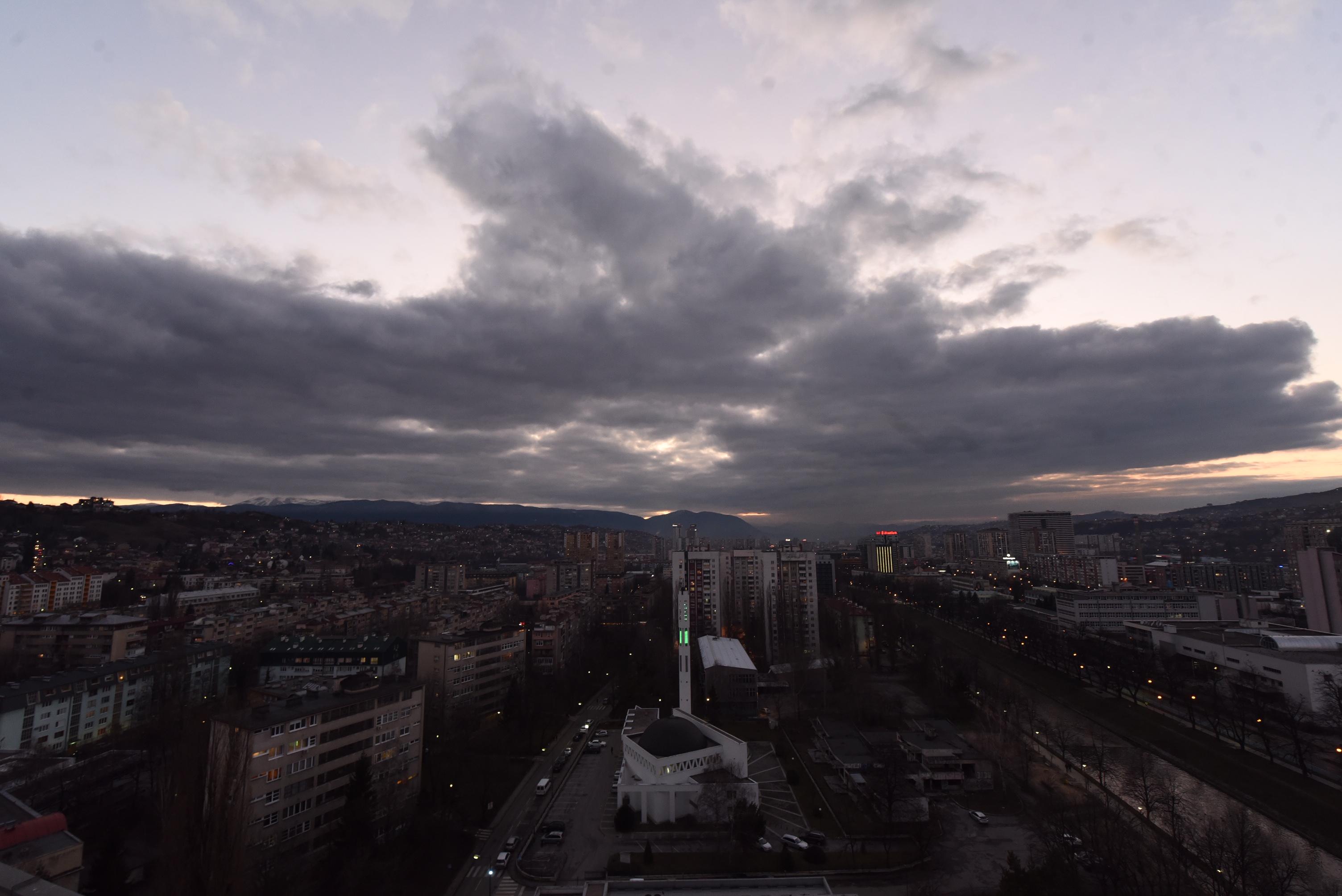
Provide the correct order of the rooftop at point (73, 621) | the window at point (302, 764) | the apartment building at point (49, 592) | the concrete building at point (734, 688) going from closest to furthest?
the window at point (302, 764)
the concrete building at point (734, 688)
the rooftop at point (73, 621)
the apartment building at point (49, 592)

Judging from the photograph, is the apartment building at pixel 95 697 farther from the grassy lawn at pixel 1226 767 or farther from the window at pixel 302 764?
the grassy lawn at pixel 1226 767

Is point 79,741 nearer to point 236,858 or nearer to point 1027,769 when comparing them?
point 236,858

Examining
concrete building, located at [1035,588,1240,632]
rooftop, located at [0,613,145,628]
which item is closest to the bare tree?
rooftop, located at [0,613,145,628]

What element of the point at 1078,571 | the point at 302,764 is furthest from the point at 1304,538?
the point at 302,764

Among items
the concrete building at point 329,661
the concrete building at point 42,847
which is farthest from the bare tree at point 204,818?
the concrete building at point 329,661

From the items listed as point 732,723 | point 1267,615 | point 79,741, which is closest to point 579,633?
point 732,723

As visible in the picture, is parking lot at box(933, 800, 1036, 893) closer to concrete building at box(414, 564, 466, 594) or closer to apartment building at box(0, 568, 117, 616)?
apartment building at box(0, 568, 117, 616)
